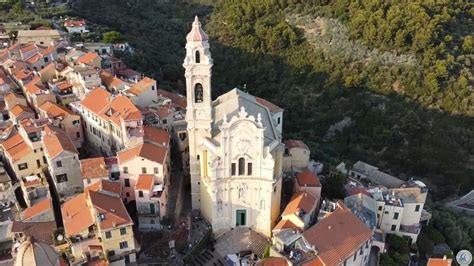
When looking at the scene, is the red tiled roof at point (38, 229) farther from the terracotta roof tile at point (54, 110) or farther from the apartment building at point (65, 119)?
the terracotta roof tile at point (54, 110)

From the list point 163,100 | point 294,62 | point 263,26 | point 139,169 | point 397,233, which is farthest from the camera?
point 263,26

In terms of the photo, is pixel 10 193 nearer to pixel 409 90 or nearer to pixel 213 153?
pixel 213 153

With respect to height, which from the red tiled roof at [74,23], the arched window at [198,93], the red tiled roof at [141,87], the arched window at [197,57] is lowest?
the red tiled roof at [141,87]

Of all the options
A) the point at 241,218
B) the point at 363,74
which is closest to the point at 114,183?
the point at 241,218

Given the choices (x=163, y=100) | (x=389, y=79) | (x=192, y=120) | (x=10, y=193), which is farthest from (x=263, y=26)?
(x=10, y=193)

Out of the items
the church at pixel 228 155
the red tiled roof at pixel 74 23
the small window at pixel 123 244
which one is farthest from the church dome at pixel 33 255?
the red tiled roof at pixel 74 23

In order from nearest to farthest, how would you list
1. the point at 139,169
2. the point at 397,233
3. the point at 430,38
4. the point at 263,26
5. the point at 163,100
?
the point at 139,169
the point at 397,233
the point at 163,100
the point at 430,38
the point at 263,26

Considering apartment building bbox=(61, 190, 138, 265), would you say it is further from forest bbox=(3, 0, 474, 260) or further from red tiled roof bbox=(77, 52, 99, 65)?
forest bbox=(3, 0, 474, 260)
